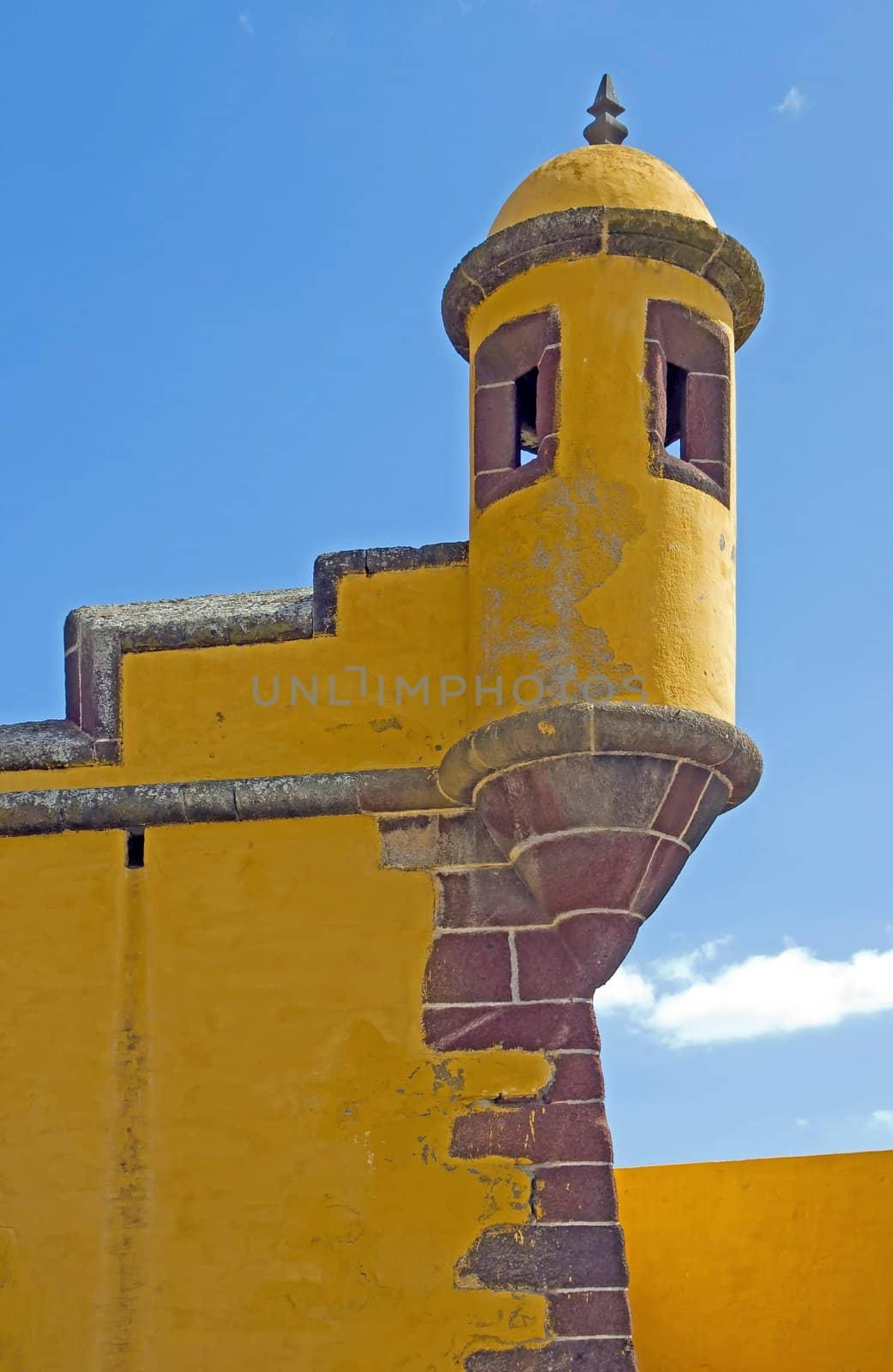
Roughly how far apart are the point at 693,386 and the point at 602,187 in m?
0.89

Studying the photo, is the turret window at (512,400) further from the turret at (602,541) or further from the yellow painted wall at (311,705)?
the yellow painted wall at (311,705)

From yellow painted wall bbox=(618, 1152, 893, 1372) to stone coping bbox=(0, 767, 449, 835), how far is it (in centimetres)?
282

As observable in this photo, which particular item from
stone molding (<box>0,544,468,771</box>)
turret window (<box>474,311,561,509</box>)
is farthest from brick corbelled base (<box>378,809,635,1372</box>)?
turret window (<box>474,311,561,509</box>)

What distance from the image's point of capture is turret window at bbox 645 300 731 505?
8633mm

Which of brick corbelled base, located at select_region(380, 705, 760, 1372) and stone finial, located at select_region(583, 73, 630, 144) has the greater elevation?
stone finial, located at select_region(583, 73, 630, 144)

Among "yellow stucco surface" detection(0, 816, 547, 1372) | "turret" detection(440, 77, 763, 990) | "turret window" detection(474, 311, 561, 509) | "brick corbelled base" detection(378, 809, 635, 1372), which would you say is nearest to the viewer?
"brick corbelled base" detection(378, 809, 635, 1372)

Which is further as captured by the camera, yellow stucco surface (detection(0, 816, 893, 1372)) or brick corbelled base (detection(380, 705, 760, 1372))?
yellow stucco surface (detection(0, 816, 893, 1372))

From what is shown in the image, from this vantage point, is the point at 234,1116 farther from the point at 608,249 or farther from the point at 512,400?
the point at 608,249

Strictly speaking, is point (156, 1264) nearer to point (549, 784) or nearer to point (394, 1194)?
point (394, 1194)

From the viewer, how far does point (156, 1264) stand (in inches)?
324

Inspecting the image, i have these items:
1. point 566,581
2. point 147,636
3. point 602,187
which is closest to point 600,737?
point 566,581

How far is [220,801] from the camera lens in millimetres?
8758

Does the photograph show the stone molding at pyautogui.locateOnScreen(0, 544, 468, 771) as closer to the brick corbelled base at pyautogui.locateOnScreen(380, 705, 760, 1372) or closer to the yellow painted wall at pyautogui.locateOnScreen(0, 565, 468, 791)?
the yellow painted wall at pyautogui.locateOnScreen(0, 565, 468, 791)

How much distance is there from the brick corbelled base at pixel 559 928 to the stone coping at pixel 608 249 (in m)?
1.91
